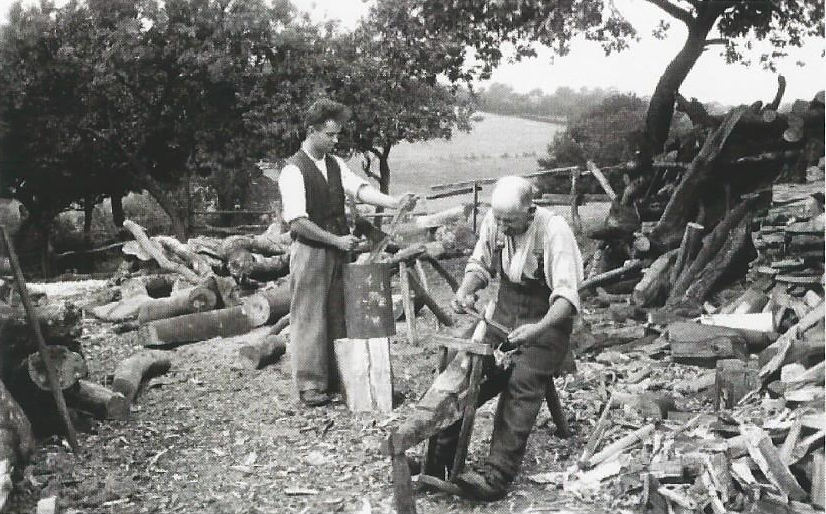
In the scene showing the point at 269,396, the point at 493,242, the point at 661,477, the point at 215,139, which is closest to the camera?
the point at 661,477

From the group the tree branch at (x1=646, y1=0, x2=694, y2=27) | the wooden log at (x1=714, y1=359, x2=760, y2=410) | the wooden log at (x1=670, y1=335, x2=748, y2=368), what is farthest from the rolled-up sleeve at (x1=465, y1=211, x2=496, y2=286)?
the tree branch at (x1=646, y1=0, x2=694, y2=27)

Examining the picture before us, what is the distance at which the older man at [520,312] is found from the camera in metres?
4.08

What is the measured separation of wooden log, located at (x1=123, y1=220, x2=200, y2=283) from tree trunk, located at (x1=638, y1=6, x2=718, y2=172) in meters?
6.46

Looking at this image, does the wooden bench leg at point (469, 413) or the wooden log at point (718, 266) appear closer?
the wooden bench leg at point (469, 413)

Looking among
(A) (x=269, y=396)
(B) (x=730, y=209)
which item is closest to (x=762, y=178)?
(B) (x=730, y=209)

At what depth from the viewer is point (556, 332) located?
4246mm

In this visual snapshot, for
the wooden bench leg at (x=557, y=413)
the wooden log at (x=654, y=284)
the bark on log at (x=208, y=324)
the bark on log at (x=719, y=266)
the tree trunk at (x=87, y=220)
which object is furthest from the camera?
the tree trunk at (x=87, y=220)

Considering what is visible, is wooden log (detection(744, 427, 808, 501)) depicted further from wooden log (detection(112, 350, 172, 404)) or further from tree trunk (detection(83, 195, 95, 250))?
tree trunk (detection(83, 195, 95, 250))

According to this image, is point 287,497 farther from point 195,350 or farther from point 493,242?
point 195,350

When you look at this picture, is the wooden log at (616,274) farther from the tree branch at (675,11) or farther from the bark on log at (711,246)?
the tree branch at (675,11)

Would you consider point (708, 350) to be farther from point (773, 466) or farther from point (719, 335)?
point (773, 466)

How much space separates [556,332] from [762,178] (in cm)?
584

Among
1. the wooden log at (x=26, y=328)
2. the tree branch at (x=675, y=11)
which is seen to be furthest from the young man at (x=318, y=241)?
the tree branch at (x=675, y=11)

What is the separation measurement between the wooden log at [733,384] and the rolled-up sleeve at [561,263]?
1.59 metres
